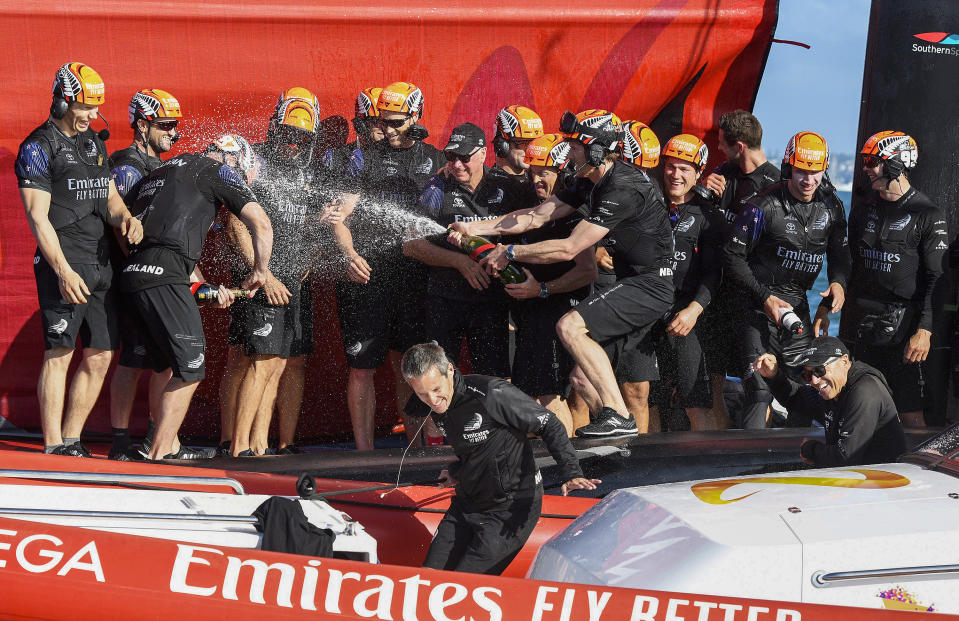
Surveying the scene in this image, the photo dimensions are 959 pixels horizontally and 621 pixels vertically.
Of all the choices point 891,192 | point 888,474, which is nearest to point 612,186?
point 891,192

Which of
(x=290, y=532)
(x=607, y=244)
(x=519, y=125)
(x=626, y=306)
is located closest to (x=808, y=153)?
(x=607, y=244)

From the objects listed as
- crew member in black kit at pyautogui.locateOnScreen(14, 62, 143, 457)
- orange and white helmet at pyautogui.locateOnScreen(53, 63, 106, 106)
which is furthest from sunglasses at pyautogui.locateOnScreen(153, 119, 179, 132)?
orange and white helmet at pyautogui.locateOnScreen(53, 63, 106, 106)

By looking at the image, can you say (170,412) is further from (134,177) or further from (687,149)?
(687,149)

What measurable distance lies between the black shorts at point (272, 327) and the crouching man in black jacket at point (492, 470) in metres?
1.68

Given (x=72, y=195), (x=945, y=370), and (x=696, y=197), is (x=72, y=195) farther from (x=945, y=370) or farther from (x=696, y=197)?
(x=945, y=370)

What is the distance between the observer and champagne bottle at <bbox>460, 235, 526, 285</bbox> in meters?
5.45

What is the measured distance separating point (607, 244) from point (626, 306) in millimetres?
392

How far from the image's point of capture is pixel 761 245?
582cm

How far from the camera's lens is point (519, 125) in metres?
5.80

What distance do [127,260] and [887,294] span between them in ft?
13.0

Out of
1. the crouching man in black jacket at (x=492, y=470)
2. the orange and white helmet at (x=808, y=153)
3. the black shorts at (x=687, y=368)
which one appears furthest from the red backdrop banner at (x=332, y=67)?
the crouching man in black jacket at (x=492, y=470)

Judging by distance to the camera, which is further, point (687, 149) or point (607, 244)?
point (687, 149)

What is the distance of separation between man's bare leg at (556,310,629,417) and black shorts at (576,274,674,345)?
5cm

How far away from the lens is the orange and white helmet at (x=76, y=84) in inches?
198
